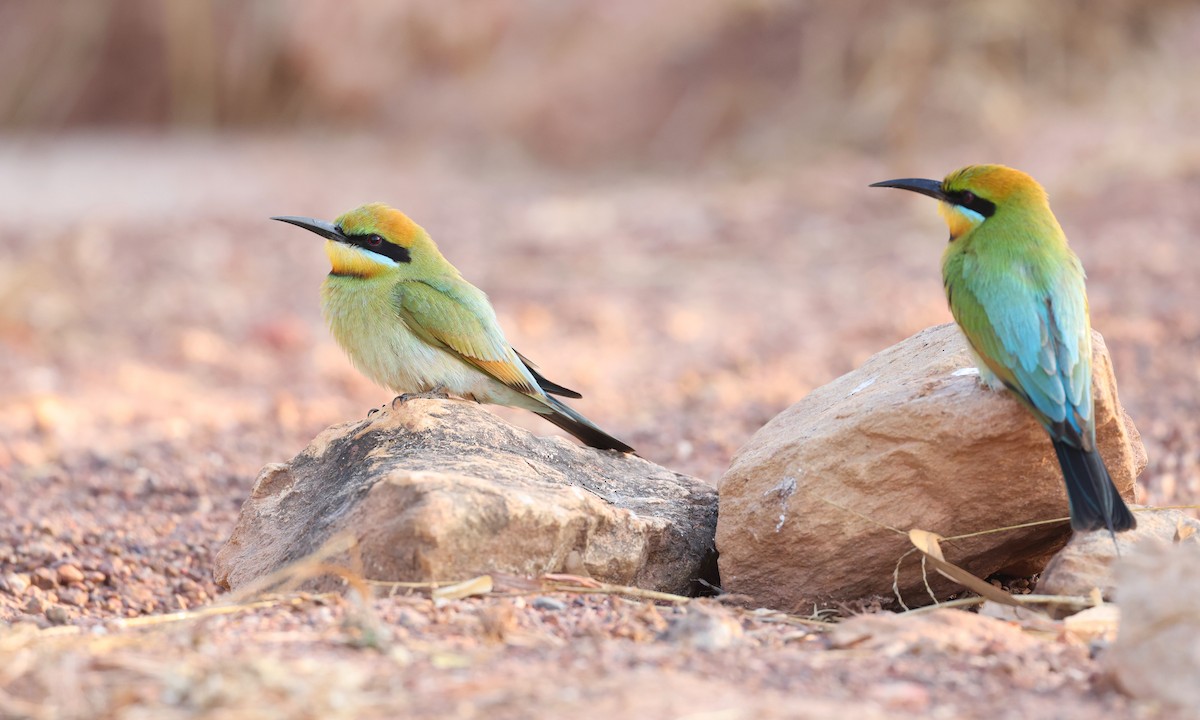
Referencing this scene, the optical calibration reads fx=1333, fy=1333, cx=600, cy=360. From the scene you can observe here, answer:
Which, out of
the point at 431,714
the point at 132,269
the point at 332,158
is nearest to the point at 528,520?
the point at 431,714

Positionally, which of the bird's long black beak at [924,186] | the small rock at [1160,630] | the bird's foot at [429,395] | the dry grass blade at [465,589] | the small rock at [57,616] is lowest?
the small rock at [1160,630]

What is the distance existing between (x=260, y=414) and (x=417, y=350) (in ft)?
6.59

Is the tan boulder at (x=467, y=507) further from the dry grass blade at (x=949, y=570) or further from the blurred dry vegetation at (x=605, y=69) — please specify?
the blurred dry vegetation at (x=605, y=69)

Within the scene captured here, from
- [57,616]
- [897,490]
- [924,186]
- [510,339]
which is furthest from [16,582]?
[510,339]

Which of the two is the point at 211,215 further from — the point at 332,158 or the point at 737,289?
the point at 737,289

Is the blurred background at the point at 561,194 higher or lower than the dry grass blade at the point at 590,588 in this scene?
higher

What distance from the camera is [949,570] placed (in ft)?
8.73

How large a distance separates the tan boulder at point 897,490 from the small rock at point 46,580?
63.7 inches

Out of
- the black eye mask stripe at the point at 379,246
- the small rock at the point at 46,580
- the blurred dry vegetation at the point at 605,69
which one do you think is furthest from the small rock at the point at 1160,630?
the blurred dry vegetation at the point at 605,69

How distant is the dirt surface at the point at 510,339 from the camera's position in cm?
202

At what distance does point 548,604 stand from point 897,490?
783mm

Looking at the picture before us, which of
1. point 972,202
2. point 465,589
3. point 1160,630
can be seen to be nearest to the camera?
point 1160,630

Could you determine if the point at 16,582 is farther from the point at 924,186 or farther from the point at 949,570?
the point at 924,186

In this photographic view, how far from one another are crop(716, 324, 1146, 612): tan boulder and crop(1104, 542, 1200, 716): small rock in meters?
0.62
